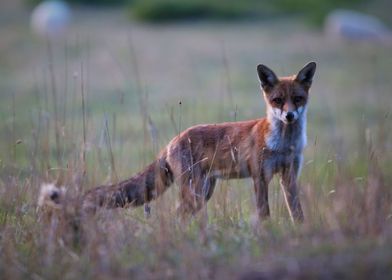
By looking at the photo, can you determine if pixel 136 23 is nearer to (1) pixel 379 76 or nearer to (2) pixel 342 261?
(1) pixel 379 76

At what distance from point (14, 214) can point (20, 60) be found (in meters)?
20.0

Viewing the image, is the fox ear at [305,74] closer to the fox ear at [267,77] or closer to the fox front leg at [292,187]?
the fox ear at [267,77]

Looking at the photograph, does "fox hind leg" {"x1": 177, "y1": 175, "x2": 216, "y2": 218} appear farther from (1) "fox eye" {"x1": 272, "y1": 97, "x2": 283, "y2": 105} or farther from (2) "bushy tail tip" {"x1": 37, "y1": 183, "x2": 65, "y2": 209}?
(2) "bushy tail tip" {"x1": 37, "y1": 183, "x2": 65, "y2": 209}

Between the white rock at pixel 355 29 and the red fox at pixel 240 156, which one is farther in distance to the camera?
the white rock at pixel 355 29

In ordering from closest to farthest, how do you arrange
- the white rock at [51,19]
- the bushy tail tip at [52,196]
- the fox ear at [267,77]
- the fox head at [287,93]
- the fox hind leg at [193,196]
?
1. the bushy tail tip at [52,196]
2. the fox hind leg at [193,196]
3. the fox head at [287,93]
4. the fox ear at [267,77]
5. the white rock at [51,19]

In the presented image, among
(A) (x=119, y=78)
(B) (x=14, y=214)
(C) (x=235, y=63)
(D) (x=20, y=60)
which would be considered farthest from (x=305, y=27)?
(B) (x=14, y=214)

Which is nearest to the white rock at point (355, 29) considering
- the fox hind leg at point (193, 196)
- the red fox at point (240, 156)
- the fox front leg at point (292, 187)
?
the red fox at point (240, 156)

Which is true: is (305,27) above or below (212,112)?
above

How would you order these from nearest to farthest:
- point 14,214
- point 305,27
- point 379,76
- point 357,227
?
point 357,227 → point 14,214 → point 379,76 → point 305,27

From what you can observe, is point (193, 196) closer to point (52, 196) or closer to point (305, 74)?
point (52, 196)

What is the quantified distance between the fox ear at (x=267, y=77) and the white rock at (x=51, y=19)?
2211 centimetres

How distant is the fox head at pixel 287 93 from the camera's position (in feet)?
27.1

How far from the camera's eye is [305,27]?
30.3 metres

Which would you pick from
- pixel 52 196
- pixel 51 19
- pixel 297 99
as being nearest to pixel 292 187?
pixel 297 99
